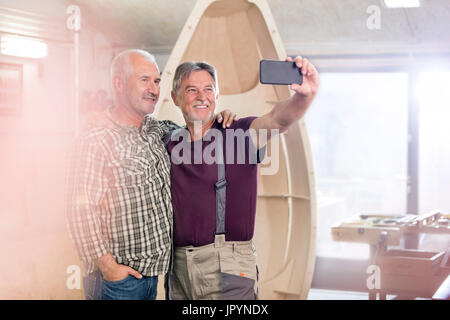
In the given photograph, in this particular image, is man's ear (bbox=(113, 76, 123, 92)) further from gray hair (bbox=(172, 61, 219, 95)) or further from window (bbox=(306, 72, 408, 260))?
window (bbox=(306, 72, 408, 260))

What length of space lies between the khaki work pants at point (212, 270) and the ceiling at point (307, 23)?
1601mm

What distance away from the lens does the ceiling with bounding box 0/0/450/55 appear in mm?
2414

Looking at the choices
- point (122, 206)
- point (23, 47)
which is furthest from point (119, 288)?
point (23, 47)

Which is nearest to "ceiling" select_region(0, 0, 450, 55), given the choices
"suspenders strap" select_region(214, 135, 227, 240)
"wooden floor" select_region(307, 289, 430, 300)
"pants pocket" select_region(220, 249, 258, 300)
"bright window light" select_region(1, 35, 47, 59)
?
"bright window light" select_region(1, 35, 47, 59)

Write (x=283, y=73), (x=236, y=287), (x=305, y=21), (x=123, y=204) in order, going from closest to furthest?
1. (x=283, y=73)
2. (x=123, y=204)
3. (x=236, y=287)
4. (x=305, y=21)

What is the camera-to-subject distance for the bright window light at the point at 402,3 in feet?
7.57

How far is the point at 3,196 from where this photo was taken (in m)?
2.14

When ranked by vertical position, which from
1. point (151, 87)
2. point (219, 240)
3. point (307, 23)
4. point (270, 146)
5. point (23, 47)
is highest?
point (307, 23)

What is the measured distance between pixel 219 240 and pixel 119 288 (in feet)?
0.77

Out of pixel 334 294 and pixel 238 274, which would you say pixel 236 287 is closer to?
pixel 238 274

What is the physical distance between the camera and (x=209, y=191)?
1085mm
